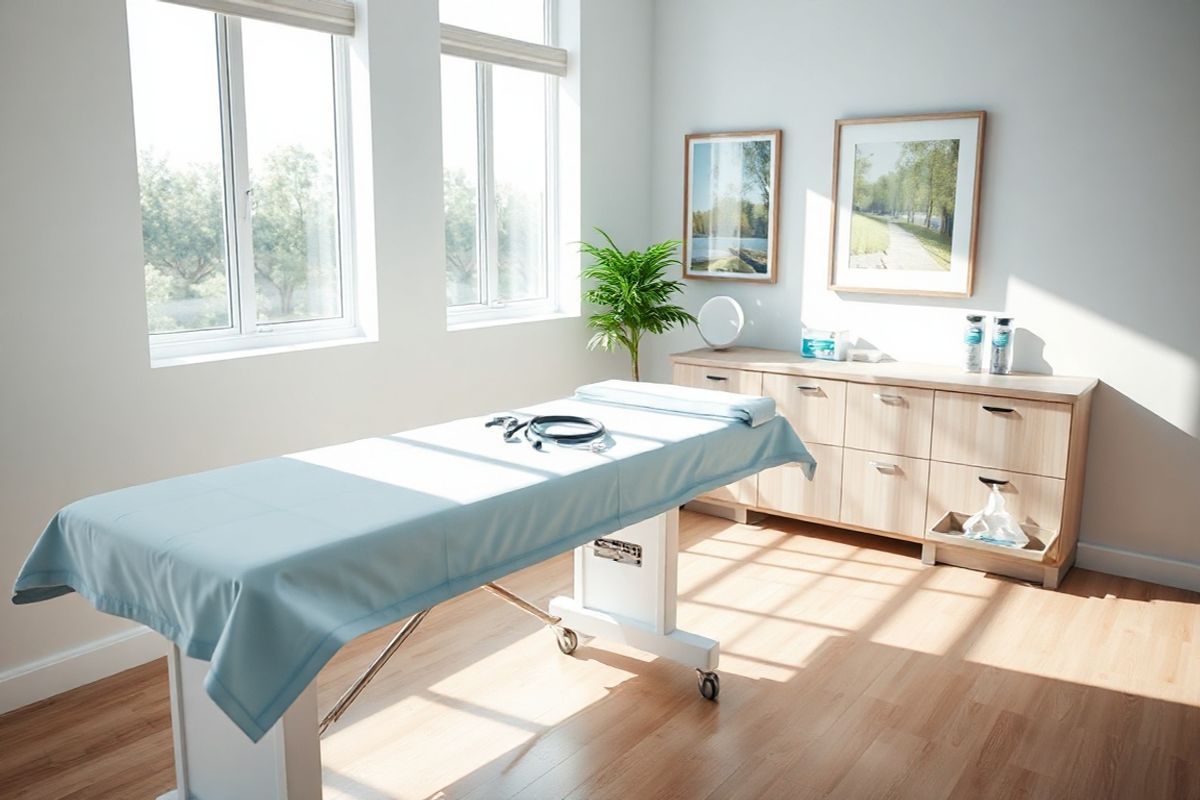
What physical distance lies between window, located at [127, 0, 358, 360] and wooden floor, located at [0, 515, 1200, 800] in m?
1.26

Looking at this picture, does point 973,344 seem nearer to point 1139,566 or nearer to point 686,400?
point 1139,566

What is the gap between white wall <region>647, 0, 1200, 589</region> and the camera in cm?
394

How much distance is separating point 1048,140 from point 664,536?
2.49 meters

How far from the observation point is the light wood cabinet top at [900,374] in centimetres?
396

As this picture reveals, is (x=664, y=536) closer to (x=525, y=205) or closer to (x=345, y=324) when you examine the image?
(x=345, y=324)

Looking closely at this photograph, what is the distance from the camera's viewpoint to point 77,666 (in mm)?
3215

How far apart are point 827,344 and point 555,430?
2304mm

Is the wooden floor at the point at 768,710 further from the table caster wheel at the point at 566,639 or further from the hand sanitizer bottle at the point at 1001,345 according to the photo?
the hand sanitizer bottle at the point at 1001,345

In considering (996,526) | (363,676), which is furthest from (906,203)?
(363,676)

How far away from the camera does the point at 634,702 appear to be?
122 inches

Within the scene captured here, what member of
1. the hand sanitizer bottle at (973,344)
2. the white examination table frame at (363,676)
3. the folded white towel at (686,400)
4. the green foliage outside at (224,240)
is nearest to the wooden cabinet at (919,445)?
the hand sanitizer bottle at (973,344)

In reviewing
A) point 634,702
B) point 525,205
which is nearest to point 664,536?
point 634,702

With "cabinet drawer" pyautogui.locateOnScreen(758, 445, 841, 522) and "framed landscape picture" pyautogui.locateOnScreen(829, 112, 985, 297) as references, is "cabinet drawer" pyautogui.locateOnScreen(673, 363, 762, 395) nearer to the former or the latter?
"cabinet drawer" pyautogui.locateOnScreen(758, 445, 841, 522)

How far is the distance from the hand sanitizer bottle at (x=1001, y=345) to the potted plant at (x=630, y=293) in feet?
4.61
